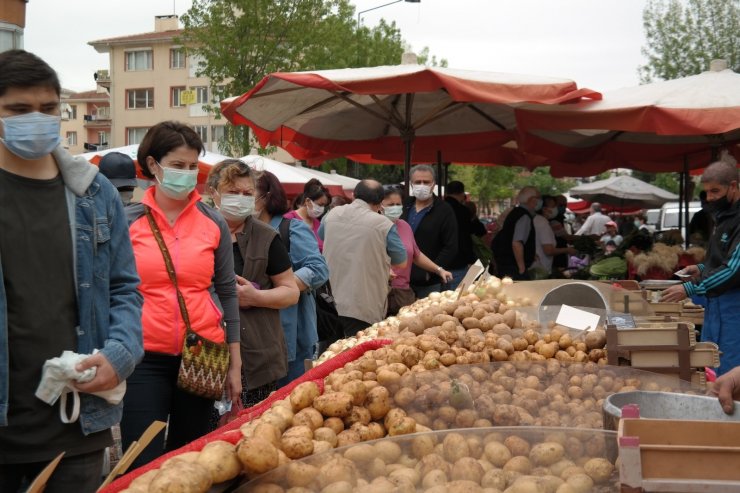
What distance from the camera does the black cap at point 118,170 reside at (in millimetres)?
6305

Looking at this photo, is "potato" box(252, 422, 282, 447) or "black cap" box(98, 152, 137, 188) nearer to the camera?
"potato" box(252, 422, 282, 447)

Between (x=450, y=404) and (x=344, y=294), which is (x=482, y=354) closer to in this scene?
(x=450, y=404)

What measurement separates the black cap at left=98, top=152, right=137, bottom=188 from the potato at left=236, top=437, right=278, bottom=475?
4.45 meters

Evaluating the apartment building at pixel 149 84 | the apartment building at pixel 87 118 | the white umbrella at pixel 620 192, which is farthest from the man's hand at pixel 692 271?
the apartment building at pixel 87 118

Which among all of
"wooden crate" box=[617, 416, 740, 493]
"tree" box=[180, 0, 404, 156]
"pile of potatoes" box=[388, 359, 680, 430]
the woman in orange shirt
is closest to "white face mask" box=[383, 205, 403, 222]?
the woman in orange shirt

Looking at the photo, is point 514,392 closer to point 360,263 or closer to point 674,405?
point 674,405

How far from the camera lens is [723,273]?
5719mm

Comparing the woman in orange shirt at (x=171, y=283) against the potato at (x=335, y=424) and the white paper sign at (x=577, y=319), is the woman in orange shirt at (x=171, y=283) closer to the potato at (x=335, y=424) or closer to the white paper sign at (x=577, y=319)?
the potato at (x=335, y=424)

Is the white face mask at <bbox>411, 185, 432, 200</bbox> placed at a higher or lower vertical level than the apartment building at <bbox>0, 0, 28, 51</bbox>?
lower

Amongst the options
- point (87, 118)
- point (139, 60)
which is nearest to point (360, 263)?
point (139, 60)

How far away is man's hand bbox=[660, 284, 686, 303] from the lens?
20.3 ft

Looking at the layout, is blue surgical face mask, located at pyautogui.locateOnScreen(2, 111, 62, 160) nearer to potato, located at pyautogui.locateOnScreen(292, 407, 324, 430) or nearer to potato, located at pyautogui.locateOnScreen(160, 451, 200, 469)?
potato, located at pyautogui.locateOnScreen(160, 451, 200, 469)

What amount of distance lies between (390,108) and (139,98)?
186ft

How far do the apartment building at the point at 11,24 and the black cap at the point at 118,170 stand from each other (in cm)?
217
